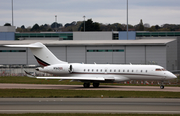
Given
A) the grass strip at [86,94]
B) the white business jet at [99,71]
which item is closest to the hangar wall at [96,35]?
the white business jet at [99,71]

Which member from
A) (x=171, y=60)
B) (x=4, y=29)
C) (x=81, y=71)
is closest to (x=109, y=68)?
(x=81, y=71)

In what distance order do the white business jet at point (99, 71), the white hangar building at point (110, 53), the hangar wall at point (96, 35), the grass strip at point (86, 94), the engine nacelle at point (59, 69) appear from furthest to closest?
1. the hangar wall at point (96, 35)
2. the white hangar building at point (110, 53)
3. the engine nacelle at point (59, 69)
4. the white business jet at point (99, 71)
5. the grass strip at point (86, 94)

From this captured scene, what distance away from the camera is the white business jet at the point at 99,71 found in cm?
3534

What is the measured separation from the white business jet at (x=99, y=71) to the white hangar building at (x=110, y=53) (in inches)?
902

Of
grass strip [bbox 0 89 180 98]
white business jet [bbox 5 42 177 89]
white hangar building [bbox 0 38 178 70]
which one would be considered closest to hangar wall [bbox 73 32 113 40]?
white hangar building [bbox 0 38 178 70]

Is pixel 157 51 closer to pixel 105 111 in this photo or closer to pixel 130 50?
pixel 130 50

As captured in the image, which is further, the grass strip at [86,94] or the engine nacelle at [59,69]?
the engine nacelle at [59,69]

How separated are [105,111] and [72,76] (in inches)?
829

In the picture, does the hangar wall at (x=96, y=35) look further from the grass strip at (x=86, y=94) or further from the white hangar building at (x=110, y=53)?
the grass strip at (x=86, y=94)

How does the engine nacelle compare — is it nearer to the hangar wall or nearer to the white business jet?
the white business jet

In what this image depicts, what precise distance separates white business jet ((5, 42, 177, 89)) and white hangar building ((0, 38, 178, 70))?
22921mm

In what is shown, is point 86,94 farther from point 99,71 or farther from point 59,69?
point 59,69

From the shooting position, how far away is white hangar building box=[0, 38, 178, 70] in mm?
58763

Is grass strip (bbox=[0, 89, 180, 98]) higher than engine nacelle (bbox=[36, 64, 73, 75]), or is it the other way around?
engine nacelle (bbox=[36, 64, 73, 75])
